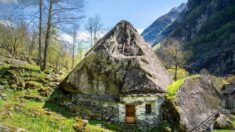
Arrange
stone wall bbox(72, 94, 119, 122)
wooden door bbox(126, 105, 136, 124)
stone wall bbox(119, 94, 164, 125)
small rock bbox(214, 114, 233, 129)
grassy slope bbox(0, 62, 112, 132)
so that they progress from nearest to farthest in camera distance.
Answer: grassy slope bbox(0, 62, 112, 132) < stone wall bbox(72, 94, 119, 122) < stone wall bbox(119, 94, 164, 125) < wooden door bbox(126, 105, 136, 124) < small rock bbox(214, 114, 233, 129)

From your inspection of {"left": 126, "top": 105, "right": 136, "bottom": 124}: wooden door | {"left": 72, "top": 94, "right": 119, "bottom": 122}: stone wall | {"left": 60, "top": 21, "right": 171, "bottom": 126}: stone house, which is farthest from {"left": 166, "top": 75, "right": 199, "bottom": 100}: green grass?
{"left": 72, "top": 94, "right": 119, "bottom": 122}: stone wall

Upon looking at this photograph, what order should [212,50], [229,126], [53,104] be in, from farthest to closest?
[212,50] → [229,126] → [53,104]

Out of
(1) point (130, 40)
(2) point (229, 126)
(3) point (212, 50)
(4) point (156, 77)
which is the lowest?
(2) point (229, 126)

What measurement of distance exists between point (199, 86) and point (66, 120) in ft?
49.4

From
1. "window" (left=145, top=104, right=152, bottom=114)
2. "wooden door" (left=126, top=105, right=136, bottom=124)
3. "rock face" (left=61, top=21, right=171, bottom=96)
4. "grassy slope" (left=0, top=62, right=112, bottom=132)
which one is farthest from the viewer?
"rock face" (left=61, top=21, right=171, bottom=96)

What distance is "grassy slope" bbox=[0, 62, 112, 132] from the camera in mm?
22078

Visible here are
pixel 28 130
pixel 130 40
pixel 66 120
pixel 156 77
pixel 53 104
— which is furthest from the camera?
pixel 130 40

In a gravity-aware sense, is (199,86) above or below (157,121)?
above

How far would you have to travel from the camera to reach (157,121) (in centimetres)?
3073

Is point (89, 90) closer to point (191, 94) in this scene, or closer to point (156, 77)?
point (156, 77)

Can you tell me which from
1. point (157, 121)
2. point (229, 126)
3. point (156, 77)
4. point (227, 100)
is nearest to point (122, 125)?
point (157, 121)

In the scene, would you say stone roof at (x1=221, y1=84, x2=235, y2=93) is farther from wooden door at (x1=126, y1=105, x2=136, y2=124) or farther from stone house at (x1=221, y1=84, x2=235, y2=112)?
wooden door at (x1=126, y1=105, x2=136, y2=124)

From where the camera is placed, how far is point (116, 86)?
103 ft

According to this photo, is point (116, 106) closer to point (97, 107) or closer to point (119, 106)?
point (119, 106)
